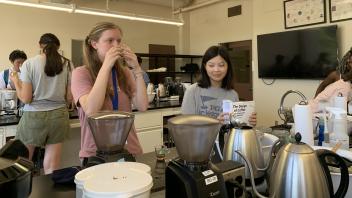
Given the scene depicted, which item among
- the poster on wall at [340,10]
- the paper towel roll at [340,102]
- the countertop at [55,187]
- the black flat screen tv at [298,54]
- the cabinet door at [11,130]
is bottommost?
the countertop at [55,187]

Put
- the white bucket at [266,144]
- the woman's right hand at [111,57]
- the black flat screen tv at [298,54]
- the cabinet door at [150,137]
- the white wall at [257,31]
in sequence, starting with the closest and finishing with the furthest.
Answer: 1. the white bucket at [266,144]
2. the woman's right hand at [111,57]
3. the cabinet door at [150,137]
4. the black flat screen tv at [298,54]
5. the white wall at [257,31]

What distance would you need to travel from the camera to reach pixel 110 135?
3.36 ft

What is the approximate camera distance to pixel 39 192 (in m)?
1.08

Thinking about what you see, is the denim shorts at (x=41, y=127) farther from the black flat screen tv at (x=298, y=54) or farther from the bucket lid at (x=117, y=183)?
the black flat screen tv at (x=298, y=54)

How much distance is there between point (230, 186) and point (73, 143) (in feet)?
8.99

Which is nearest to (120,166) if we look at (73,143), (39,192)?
(39,192)

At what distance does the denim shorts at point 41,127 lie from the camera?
7.95 feet

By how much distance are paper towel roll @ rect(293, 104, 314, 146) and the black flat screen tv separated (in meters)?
2.93

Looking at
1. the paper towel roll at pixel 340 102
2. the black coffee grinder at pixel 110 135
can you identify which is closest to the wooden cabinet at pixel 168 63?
the paper towel roll at pixel 340 102

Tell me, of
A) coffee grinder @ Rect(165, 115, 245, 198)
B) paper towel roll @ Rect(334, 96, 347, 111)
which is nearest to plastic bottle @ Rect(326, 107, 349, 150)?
paper towel roll @ Rect(334, 96, 347, 111)

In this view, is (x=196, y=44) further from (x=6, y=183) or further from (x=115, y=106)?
(x=6, y=183)

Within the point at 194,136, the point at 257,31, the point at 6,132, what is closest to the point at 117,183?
the point at 194,136

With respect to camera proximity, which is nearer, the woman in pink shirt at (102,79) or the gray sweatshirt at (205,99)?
the woman in pink shirt at (102,79)

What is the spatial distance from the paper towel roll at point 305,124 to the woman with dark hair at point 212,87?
591mm
